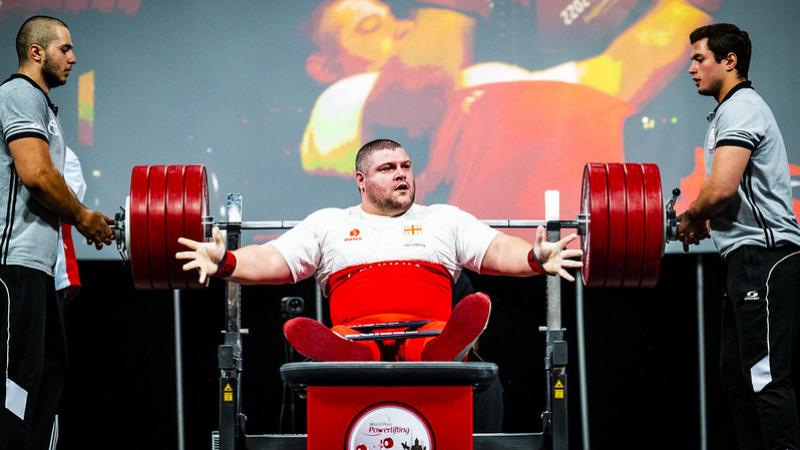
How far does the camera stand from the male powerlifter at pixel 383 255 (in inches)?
127

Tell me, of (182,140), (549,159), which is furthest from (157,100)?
(549,159)

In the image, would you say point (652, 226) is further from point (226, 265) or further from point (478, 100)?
point (478, 100)

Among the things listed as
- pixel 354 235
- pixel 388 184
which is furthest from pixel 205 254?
pixel 388 184

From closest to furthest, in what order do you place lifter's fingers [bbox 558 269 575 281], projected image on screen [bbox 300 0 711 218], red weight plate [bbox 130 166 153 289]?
lifter's fingers [bbox 558 269 575 281]
red weight plate [bbox 130 166 153 289]
projected image on screen [bbox 300 0 711 218]

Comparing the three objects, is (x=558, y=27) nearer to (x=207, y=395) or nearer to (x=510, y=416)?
(x=510, y=416)

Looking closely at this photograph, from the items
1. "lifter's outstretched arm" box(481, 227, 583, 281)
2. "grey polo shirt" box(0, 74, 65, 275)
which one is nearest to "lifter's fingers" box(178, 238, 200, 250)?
"grey polo shirt" box(0, 74, 65, 275)

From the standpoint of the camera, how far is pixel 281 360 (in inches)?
187

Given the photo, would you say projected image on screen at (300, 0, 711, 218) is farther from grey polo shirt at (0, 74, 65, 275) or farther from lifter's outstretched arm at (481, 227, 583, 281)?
grey polo shirt at (0, 74, 65, 275)

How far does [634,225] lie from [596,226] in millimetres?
130

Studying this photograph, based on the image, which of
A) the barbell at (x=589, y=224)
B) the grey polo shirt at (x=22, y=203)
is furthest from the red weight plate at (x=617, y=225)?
the grey polo shirt at (x=22, y=203)

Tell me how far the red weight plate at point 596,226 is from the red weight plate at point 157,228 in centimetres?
146

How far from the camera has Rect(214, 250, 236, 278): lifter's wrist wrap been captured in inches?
124

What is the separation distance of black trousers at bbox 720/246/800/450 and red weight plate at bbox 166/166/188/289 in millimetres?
1914

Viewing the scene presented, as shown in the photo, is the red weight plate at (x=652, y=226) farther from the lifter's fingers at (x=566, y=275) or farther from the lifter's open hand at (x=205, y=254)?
the lifter's open hand at (x=205, y=254)
